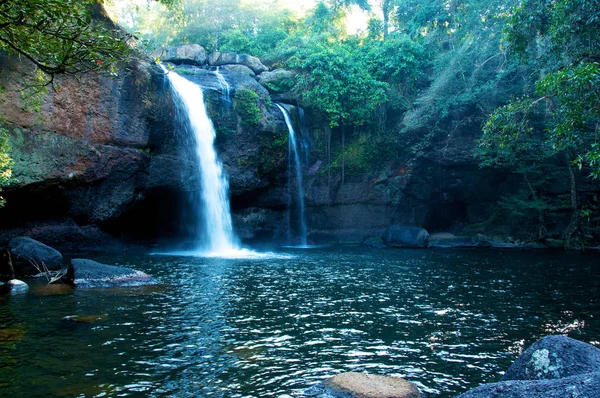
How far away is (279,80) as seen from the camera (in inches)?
1070

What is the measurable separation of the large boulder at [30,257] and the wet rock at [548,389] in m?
13.9

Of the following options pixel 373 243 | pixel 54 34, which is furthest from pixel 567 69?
pixel 373 243

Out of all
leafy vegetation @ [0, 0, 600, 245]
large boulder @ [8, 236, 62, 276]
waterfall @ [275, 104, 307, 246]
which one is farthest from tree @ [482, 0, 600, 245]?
large boulder @ [8, 236, 62, 276]

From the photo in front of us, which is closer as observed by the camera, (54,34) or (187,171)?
(54,34)

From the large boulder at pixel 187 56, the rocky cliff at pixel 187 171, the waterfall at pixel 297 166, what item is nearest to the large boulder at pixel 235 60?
the rocky cliff at pixel 187 171

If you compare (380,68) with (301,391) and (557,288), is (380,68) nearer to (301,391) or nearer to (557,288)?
(557,288)

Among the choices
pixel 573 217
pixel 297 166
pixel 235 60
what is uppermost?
pixel 235 60

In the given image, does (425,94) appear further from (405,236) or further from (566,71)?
(566,71)

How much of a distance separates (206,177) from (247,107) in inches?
177

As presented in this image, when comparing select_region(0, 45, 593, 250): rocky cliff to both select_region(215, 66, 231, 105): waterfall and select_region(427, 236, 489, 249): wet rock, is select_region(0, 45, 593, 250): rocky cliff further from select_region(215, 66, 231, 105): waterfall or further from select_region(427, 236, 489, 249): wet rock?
select_region(427, 236, 489, 249): wet rock

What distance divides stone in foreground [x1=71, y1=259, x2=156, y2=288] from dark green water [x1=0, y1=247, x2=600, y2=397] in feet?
2.09

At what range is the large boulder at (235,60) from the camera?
27.7 m

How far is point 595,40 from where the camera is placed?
1144 centimetres

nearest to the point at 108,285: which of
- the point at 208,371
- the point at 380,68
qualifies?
the point at 208,371
